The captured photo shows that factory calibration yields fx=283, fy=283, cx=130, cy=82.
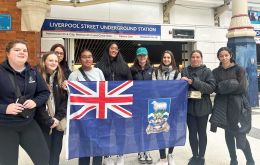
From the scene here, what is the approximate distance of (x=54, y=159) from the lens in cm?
320

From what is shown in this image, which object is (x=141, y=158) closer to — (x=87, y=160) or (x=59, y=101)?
(x=87, y=160)

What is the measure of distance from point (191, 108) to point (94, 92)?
1.33m

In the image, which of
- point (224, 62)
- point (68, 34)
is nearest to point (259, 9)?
point (68, 34)

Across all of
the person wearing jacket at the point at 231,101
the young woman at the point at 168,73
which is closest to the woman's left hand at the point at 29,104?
the young woman at the point at 168,73

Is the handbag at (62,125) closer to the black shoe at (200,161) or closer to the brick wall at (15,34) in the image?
the black shoe at (200,161)

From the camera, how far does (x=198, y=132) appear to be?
12.4ft

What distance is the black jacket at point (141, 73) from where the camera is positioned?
3.98 metres

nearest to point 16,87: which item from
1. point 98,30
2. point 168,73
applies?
point 168,73

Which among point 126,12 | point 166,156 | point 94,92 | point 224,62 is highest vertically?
point 126,12

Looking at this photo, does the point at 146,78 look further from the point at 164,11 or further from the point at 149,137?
the point at 164,11

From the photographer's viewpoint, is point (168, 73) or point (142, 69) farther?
point (142, 69)

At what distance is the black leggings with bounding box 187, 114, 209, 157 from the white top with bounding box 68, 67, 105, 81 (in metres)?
1.33

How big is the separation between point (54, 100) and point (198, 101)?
182 centimetres

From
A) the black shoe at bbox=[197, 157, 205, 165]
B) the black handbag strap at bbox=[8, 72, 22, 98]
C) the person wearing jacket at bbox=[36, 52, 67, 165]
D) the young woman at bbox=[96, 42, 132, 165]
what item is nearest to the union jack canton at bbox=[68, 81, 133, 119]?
the person wearing jacket at bbox=[36, 52, 67, 165]
